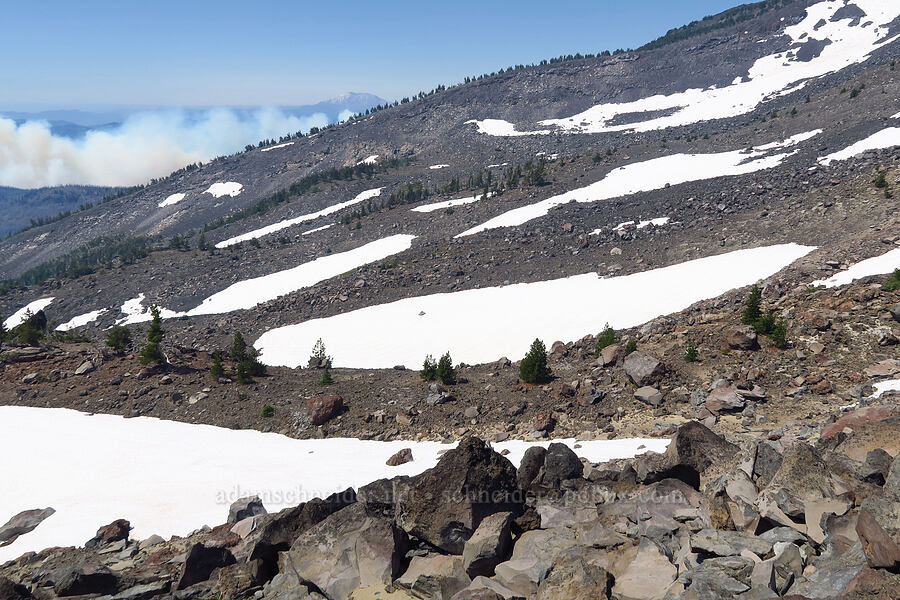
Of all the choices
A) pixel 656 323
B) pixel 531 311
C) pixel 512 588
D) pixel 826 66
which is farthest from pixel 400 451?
pixel 826 66

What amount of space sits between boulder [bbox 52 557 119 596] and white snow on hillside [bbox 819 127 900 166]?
53.8 metres

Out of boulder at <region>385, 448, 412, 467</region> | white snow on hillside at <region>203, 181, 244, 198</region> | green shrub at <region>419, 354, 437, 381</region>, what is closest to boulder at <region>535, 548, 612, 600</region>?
boulder at <region>385, 448, 412, 467</region>

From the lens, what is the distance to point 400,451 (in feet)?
49.8

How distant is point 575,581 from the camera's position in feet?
22.8

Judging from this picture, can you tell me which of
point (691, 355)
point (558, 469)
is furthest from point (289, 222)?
point (558, 469)

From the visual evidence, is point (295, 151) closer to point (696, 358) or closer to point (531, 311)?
point (531, 311)

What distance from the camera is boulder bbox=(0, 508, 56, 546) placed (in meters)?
13.1

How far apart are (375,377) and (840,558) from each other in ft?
64.1

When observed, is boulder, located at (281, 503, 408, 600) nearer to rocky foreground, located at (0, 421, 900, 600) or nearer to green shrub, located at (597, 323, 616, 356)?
rocky foreground, located at (0, 421, 900, 600)

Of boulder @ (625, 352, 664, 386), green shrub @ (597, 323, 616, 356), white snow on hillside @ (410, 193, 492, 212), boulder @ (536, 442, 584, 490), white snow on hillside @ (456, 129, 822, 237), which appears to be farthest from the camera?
white snow on hillside @ (410, 193, 492, 212)

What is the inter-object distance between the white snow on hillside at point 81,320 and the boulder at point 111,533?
5316 centimetres

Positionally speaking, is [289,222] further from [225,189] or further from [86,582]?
[86,582]

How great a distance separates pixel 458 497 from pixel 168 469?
11.8 metres

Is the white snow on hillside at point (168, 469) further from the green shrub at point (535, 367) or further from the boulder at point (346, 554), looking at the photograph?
the boulder at point (346, 554)
